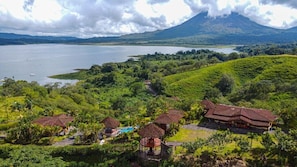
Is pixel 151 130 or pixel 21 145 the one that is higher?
pixel 151 130

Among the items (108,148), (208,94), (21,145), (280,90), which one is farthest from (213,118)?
(208,94)

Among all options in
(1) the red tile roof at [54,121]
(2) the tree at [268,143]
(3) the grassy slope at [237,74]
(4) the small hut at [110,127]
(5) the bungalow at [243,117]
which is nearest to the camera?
(2) the tree at [268,143]

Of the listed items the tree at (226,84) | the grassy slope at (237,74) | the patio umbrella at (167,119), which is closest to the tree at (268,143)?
the patio umbrella at (167,119)

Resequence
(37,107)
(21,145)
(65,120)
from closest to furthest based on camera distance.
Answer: (21,145) < (65,120) < (37,107)

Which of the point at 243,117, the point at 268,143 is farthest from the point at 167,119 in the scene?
the point at 268,143

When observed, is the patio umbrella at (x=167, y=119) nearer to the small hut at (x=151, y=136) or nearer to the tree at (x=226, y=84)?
the small hut at (x=151, y=136)

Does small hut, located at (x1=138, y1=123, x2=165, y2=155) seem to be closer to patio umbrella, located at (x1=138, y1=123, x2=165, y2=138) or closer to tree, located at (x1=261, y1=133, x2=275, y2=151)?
patio umbrella, located at (x1=138, y1=123, x2=165, y2=138)

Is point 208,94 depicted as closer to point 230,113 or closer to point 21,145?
point 230,113
